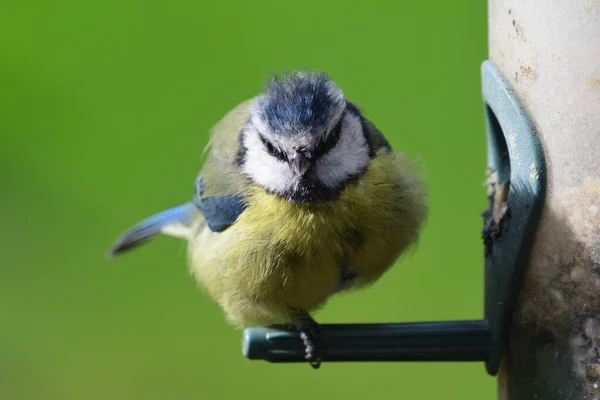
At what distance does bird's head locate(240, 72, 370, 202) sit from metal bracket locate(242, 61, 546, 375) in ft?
1.12

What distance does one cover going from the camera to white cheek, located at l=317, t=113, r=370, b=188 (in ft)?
7.94

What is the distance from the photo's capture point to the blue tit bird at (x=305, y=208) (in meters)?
2.42

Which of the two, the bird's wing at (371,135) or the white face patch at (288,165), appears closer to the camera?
the white face patch at (288,165)

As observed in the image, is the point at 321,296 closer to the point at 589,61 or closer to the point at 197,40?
the point at 589,61

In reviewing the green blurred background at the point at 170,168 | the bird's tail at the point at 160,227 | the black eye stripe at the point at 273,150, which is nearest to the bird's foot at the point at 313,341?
the black eye stripe at the point at 273,150

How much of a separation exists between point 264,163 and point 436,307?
4.24ft

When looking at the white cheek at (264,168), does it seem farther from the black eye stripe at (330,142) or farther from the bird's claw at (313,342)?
the bird's claw at (313,342)

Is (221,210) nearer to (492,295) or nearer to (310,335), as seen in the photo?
(310,335)

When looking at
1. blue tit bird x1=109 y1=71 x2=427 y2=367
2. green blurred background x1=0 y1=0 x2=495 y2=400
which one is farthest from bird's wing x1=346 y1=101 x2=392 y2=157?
green blurred background x1=0 y1=0 x2=495 y2=400

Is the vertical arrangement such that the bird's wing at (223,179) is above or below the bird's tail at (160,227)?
above

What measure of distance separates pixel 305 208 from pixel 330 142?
172 mm

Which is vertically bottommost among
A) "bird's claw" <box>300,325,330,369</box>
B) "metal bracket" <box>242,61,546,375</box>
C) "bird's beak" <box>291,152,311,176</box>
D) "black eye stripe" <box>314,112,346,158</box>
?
"bird's claw" <box>300,325,330,369</box>

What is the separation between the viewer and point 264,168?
2.50 m

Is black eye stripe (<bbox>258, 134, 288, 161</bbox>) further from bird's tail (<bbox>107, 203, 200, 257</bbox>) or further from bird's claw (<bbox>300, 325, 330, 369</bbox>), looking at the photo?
bird's tail (<bbox>107, 203, 200, 257</bbox>)
